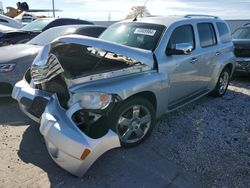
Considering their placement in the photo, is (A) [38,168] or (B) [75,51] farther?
(B) [75,51]

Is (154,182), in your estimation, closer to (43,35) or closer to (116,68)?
(116,68)

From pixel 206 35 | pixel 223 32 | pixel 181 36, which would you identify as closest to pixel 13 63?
pixel 181 36

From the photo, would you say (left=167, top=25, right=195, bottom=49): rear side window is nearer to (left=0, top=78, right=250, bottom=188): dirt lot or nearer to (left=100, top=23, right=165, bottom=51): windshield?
(left=100, top=23, right=165, bottom=51): windshield

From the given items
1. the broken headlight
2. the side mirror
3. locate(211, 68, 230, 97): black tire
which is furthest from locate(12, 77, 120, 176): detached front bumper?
locate(211, 68, 230, 97): black tire

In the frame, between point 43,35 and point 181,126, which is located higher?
point 43,35

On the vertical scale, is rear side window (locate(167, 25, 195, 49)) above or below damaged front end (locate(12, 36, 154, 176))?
above

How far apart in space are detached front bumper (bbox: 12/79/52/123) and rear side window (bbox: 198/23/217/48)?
10.2 feet

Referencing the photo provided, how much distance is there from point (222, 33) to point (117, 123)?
12.7 ft

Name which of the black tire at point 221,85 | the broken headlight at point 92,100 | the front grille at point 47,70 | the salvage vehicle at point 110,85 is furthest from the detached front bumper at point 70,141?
the black tire at point 221,85

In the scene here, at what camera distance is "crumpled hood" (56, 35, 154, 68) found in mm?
3838

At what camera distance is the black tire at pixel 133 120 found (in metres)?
3.90

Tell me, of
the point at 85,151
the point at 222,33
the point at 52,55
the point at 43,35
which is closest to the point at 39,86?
the point at 52,55

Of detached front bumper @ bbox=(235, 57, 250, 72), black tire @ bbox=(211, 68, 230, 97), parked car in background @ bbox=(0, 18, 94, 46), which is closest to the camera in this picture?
black tire @ bbox=(211, 68, 230, 97)

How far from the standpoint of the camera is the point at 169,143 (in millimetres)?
4543
